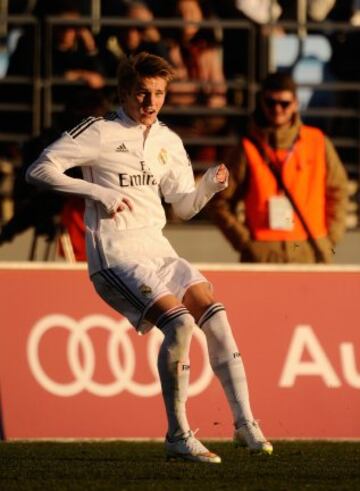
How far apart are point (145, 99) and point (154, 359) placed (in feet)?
8.62

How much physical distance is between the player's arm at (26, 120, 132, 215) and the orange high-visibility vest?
3027 millimetres

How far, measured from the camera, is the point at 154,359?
11109mm

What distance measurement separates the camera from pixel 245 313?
Result: 11234 mm

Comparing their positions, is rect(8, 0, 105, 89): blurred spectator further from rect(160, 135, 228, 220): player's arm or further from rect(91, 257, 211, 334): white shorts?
rect(91, 257, 211, 334): white shorts

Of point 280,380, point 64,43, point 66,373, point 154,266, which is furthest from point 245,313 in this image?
point 64,43

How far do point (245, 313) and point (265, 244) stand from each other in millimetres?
Answer: 715

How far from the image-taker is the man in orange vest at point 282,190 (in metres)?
11.7

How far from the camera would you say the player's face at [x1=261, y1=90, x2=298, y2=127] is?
38.3ft

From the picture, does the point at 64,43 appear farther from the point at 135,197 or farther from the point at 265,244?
the point at 135,197

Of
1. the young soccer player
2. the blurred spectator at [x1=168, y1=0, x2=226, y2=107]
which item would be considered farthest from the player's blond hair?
the blurred spectator at [x1=168, y1=0, x2=226, y2=107]

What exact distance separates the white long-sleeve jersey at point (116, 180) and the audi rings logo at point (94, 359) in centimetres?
215

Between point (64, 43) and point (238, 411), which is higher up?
point (64, 43)

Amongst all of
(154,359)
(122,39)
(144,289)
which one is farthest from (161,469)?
(122,39)

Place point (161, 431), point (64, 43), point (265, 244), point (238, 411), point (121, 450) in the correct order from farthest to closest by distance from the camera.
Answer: point (64, 43)
point (265, 244)
point (161, 431)
point (121, 450)
point (238, 411)
